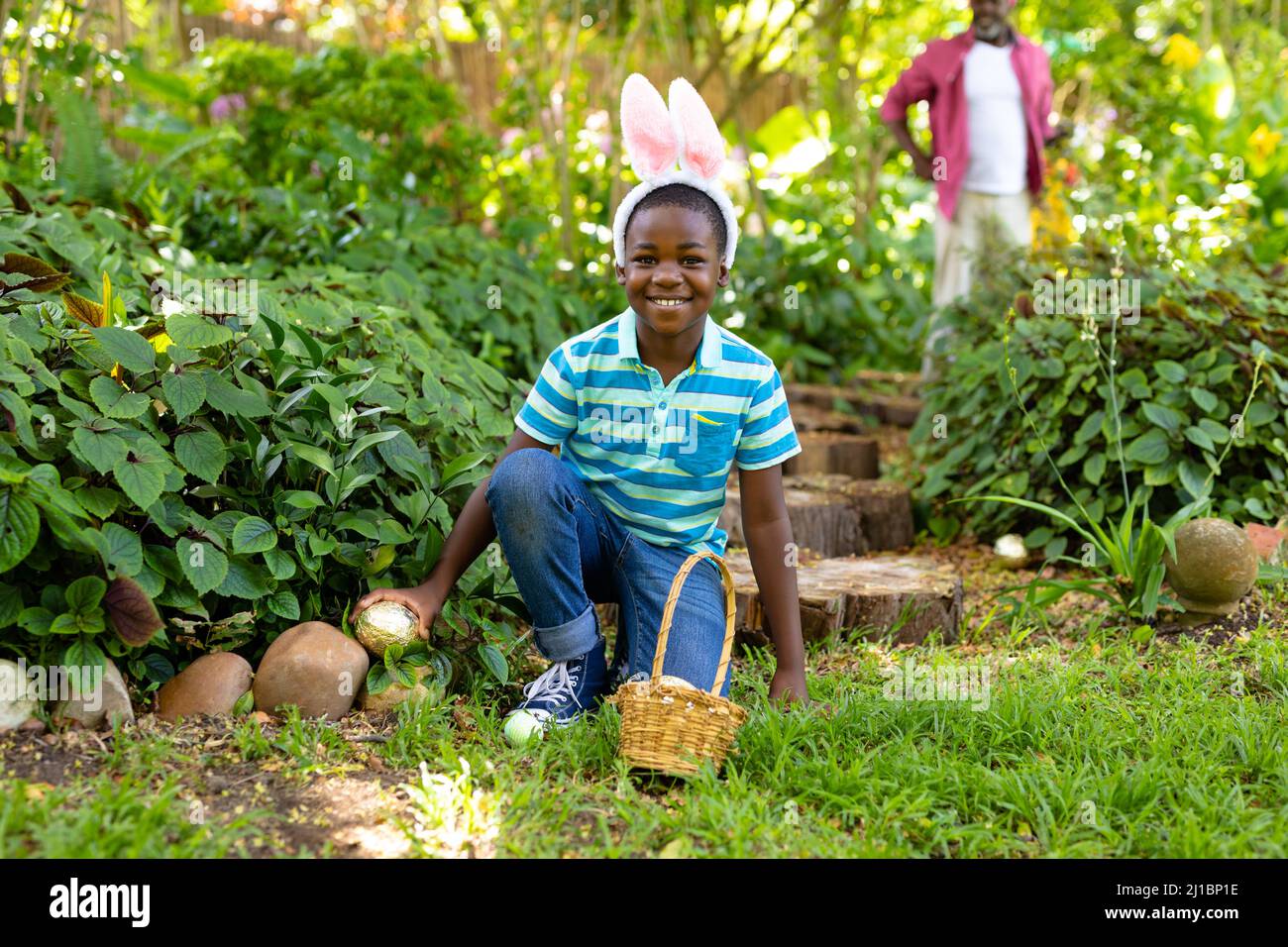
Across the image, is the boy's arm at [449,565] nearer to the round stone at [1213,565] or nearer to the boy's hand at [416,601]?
the boy's hand at [416,601]

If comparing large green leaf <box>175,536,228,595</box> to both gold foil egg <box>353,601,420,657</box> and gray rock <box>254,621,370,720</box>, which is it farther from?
gold foil egg <box>353,601,420,657</box>

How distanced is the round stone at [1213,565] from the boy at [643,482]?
3.82ft

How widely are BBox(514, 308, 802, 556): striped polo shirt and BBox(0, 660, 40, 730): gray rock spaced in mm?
1085

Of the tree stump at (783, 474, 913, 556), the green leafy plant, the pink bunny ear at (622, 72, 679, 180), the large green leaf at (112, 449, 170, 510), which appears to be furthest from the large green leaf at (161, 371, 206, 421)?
the tree stump at (783, 474, 913, 556)

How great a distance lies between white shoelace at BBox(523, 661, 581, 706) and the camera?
2.51 m

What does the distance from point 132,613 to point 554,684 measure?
2.76 feet

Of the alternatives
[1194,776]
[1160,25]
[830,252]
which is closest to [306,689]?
[1194,776]

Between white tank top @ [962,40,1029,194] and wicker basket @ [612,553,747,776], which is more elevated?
white tank top @ [962,40,1029,194]

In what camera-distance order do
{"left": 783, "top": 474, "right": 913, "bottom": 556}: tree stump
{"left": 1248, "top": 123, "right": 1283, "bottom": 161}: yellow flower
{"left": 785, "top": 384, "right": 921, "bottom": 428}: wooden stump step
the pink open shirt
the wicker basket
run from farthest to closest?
1. {"left": 1248, "top": 123, "right": 1283, "bottom": 161}: yellow flower
2. {"left": 785, "top": 384, "right": 921, "bottom": 428}: wooden stump step
3. the pink open shirt
4. {"left": 783, "top": 474, "right": 913, "bottom": 556}: tree stump
5. the wicker basket

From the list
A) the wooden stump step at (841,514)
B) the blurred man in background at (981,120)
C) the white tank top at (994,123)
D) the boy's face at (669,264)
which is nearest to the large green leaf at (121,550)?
the boy's face at (669,264)

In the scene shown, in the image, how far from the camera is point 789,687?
252cm

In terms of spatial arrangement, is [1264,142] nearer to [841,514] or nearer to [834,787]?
[841,514]

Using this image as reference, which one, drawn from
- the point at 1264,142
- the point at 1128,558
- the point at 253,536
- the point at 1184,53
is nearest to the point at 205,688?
the point at 253,536
